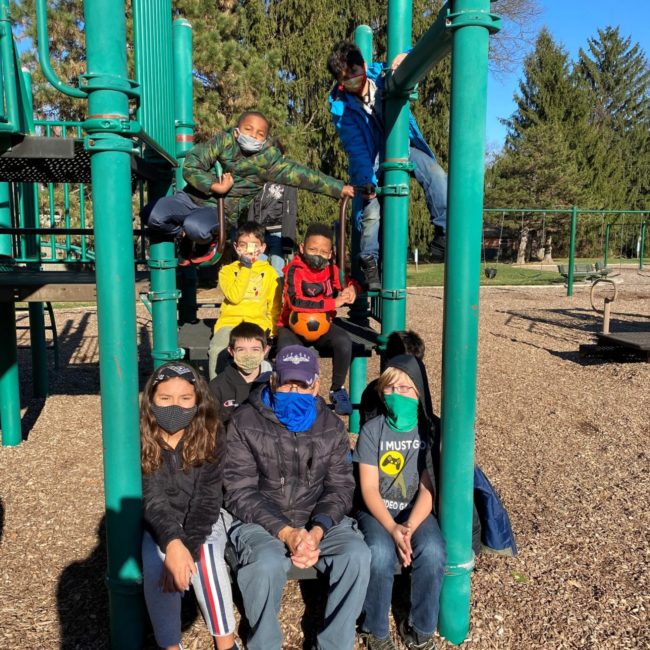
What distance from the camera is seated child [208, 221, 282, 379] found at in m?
3.87

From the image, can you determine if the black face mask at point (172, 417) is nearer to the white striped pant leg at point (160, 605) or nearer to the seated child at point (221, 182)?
the white striped pant leg at point (160, 605)

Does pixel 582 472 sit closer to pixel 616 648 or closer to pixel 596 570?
pixel 596 570

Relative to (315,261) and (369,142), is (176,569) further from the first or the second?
(369,142)

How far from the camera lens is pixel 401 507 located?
9.06 ft

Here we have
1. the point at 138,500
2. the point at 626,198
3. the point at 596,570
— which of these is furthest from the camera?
the point at 626,198

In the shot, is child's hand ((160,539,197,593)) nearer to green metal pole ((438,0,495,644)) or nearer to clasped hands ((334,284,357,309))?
green metal pole ((438,0,495,644))

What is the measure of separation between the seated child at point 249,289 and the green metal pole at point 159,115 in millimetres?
301

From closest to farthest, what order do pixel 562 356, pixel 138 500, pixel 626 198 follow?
pixel 138 500 < pixel 562 356 < pixel 626 198

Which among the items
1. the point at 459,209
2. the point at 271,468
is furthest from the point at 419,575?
the point at 459,209

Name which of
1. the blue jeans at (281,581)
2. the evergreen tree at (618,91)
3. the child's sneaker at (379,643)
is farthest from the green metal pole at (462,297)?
the evergreen tree at (618,91)

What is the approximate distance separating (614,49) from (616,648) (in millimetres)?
50641

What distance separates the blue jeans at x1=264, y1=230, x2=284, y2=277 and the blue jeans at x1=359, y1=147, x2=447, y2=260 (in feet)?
3.04

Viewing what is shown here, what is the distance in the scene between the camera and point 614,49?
4516 cm

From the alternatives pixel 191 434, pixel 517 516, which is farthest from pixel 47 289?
pixel 517 516
